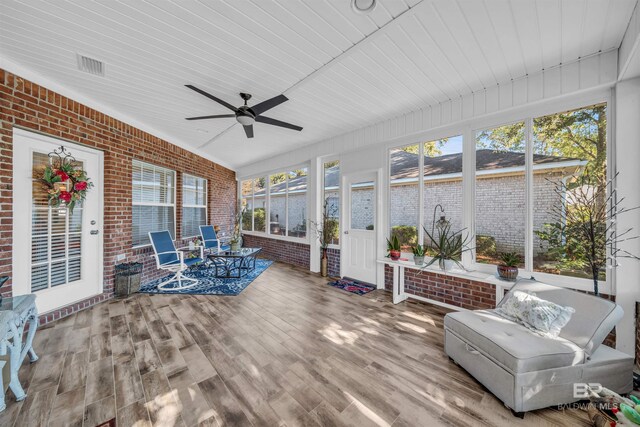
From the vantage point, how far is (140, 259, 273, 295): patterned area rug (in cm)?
378

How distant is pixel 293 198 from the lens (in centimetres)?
593

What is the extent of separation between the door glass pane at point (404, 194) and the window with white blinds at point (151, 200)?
14.9 ft

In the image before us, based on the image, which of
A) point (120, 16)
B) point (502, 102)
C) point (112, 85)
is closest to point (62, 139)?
point (112, 85)

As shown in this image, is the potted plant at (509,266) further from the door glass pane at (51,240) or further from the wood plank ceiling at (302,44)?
the door glass pane at (51,240)

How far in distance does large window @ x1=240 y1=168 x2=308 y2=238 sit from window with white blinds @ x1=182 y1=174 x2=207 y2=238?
1.46m

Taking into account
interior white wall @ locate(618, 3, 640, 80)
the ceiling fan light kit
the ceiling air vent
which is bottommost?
interior white wall @ locate(618, 3, 640, 80)

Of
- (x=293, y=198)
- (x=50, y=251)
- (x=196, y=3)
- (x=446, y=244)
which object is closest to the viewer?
(x=196, y=3)

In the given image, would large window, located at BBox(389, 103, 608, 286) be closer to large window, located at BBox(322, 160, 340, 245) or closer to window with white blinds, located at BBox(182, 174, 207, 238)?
large window, located at BBox(322, 160, 340, 245)

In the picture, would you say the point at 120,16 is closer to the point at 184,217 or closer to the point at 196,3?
the point at 196,3

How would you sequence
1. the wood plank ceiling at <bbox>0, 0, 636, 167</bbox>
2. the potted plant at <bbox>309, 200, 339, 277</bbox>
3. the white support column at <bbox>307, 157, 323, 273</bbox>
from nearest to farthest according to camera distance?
the wood plank ceiling at <bbox>0, 0, 636, 167</bbox> → the potted plant at <bbox>309, 200, 339, 277</bbox> → the white support column at <bbox>307, 157, 323, 273</bbox>

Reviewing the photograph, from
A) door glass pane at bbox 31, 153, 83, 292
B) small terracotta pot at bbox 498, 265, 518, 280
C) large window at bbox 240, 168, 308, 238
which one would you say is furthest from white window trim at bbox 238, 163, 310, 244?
door glass pane at bbox 31, 153, 83, 292

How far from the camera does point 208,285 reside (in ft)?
13.5

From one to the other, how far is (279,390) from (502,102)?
3.83 metres

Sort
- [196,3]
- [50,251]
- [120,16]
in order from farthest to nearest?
[50,251] < [120,16] < [196,3]
